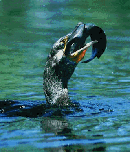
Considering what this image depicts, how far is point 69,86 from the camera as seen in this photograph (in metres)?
11.1

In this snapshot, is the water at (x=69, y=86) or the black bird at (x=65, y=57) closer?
the water at (x=69, y=86)

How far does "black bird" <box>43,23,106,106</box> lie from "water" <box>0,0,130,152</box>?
11.5 inches

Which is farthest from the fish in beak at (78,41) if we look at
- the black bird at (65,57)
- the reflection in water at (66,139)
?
the reflection in water at (66,139)

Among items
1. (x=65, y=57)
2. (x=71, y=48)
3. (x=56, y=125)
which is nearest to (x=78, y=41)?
(x=71, y=48)

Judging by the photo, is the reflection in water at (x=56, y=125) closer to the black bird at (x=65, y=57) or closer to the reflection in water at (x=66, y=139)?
the reflection in water at (x=66, y=139)

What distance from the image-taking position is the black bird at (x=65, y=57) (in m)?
8.38

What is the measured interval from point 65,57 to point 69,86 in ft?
8.78

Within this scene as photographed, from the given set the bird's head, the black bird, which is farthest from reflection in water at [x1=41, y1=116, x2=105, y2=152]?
the bird's head

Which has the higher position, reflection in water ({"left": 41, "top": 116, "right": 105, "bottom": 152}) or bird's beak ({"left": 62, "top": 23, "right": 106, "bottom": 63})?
bird's beak ({"left": 62, "top": 23, "right": 106, "bottom": 63})

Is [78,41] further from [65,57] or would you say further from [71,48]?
[65,57]

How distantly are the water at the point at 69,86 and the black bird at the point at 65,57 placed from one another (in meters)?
0.29

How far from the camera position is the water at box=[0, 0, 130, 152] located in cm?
684

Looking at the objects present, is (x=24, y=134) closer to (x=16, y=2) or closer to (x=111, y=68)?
(x=111, y=68)

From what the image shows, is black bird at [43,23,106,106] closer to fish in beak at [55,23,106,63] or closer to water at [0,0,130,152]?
fish in beak at [55,23,106,63]
